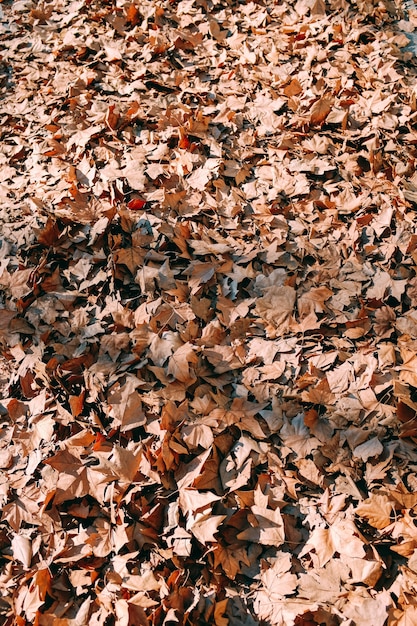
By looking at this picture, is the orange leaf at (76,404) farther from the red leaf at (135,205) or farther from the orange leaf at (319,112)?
the orange leaf at (319,112)

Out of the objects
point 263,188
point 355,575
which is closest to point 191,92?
point 263,188

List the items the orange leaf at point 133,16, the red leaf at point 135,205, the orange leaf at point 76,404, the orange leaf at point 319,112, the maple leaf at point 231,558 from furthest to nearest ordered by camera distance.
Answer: the orange leaf at point 133,16 < the orange leaf at point 319,112 < the red leaf at point 135,205 < the orange leaf at point 76,404 < the maple leaf at point 231,558

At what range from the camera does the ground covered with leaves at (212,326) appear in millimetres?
1739

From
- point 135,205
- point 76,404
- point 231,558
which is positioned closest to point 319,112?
point 135,205

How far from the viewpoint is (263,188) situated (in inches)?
112

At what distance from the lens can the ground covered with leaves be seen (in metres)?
1.74

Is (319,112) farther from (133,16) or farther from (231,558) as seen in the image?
(231,558)

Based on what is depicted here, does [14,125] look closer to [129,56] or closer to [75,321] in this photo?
[129,56]

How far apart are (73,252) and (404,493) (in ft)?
5.97

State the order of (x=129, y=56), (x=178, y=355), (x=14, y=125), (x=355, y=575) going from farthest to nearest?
(x=129, y=56) → (x=14, y=125) → (x=178, y=355) → (x=355, y=575)

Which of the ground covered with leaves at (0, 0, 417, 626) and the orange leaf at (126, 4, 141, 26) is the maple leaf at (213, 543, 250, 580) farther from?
the orange leaf at (126, 4, 141, 26)

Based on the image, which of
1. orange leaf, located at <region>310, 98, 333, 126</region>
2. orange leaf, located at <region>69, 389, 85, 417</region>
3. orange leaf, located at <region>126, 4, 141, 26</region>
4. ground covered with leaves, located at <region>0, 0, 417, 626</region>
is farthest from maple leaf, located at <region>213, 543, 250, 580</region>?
orange leaf, located at <region>126, 4, 141, 26</region>

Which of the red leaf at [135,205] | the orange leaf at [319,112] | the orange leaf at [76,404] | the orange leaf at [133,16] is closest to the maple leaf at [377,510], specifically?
the orange leaf at [76,404]

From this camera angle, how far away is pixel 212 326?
7.55 feet
